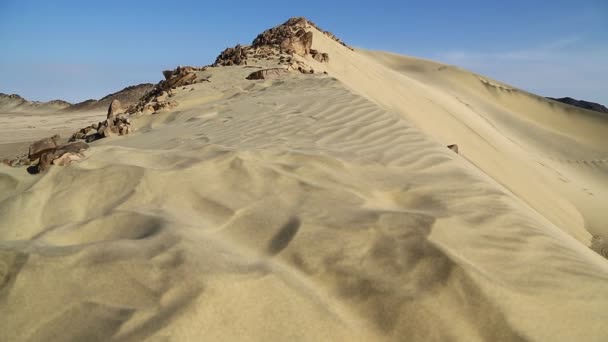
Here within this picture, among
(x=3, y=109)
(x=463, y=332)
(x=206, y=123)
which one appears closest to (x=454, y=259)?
(x=463, y=332)

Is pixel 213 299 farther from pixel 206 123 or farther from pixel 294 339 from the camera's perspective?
pixel 206 123

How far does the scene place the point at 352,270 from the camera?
5.38 feet

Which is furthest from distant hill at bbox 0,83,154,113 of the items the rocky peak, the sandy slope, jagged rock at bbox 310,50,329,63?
the sandy slope

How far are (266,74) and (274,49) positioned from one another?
225cm

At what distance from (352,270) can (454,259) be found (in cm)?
37

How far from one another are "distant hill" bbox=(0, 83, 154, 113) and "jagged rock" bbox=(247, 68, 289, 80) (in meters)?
20.1

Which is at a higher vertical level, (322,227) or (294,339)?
(322,227)

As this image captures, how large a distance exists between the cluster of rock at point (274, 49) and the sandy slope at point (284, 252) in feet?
18.2

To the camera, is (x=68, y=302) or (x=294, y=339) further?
(x=68, y=302)

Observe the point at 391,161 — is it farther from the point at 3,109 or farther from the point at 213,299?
the point at 3,109

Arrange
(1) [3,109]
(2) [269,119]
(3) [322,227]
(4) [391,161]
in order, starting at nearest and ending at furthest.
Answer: (3) [322,227] < (4) [391,161] < (2) [269,119] < (1) [3,109]

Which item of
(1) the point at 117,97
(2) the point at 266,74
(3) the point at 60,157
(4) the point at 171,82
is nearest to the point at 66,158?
(3) the point at 60,157

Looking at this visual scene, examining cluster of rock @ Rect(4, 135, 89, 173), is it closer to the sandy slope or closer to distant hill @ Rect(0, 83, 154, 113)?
the sandy slope

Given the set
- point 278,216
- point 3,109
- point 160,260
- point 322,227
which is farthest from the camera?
point 3,109
